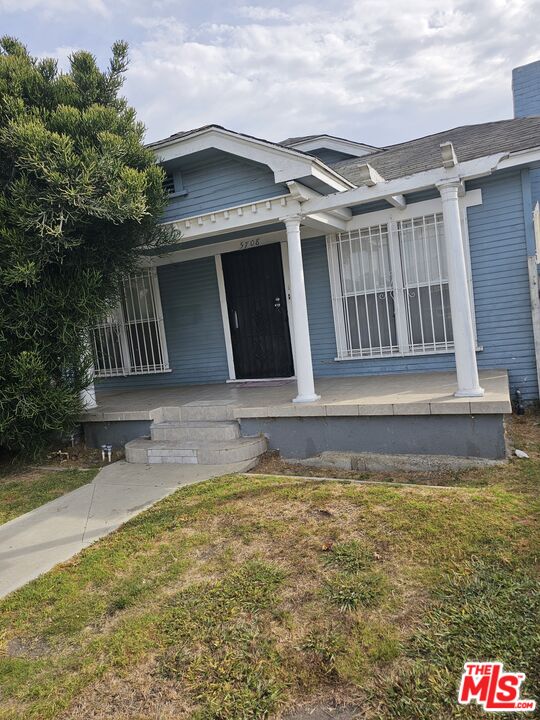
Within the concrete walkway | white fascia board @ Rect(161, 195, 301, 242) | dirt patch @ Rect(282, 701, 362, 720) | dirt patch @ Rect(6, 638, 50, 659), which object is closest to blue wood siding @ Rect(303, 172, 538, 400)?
white fascia board @ Rect(161, 195, 301, 242)

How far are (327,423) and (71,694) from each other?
12.1 feet

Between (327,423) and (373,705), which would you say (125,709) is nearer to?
(373,705)

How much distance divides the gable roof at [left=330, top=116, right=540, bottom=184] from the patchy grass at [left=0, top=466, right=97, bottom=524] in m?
5.33

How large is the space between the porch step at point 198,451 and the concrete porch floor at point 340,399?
0.37 metres

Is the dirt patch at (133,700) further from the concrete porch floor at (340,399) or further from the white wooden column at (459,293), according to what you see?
the white wooden column at (459,293)

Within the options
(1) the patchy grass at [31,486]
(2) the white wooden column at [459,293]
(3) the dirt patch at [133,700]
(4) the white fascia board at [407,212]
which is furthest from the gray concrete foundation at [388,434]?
(3) the dirt patch at [133,700]

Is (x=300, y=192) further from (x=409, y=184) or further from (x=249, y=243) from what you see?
(x=249, y=243)

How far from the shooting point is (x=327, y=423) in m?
5.51

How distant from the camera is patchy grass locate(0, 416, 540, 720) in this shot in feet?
7.06

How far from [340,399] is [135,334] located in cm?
487

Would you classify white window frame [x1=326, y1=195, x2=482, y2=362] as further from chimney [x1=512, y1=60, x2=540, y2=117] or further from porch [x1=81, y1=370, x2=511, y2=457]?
chimney [x1=512, y1=60, x2=540, y2=117]

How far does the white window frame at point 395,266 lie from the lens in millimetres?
6559

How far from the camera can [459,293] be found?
16.5 ft

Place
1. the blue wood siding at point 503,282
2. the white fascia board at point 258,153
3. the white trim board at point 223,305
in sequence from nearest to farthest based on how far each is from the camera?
the white fascia board at point 258,153 → the blue wood siding at point 503,282 → the white trim board at point 223,305
